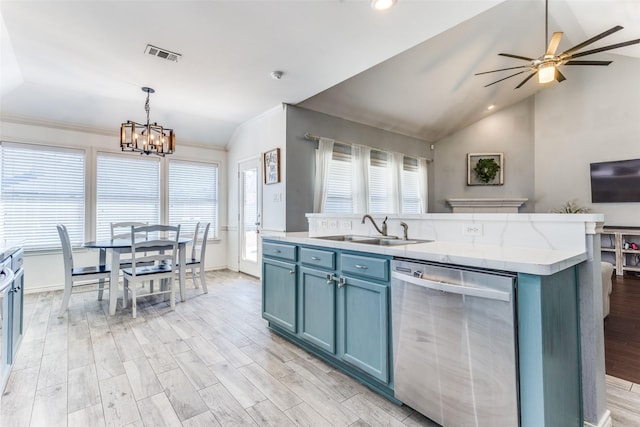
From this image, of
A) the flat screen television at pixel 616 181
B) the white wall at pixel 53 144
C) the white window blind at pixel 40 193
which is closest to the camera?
the white window blind at pixel 40 193

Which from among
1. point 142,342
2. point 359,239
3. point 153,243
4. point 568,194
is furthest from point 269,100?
point 568,194

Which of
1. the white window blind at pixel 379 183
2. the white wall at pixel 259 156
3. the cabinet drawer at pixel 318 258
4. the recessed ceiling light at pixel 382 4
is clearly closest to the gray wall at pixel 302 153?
the white wall at pixel 259 156

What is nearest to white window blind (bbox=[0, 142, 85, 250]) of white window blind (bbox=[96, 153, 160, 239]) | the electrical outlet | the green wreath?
white window blind (bbox=[96, 153, 160, 239])

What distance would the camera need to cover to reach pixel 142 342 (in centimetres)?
265

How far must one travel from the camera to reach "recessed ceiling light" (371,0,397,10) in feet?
7.63

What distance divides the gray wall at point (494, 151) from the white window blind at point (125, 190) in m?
5.80

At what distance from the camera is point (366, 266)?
1.89 m

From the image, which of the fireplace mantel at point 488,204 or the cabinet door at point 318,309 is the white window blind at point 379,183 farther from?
the cabinet door at point 318,309

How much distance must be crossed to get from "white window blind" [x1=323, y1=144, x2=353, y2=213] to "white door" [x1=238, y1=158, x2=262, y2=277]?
1177 mm

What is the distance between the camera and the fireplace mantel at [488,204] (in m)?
6.33

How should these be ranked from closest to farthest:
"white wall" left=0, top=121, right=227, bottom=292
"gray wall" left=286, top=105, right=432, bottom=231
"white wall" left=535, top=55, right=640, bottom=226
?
1. "white wall" left=0, top=121, right=227, bottom=292
2. "gray wall" left=286, top=105, right=432, bottom=231
3. "white wall" left=535, top=55, right=640, bottom=226

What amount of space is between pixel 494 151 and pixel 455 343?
21.6 feet

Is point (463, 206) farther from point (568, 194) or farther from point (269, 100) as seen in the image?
point (269, 100)

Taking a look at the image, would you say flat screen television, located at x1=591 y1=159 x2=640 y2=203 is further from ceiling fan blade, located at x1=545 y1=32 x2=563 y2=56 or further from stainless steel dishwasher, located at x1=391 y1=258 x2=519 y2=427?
stainless steel dishwasher, located at x1=391 y1=258 x2=519 y2=427
